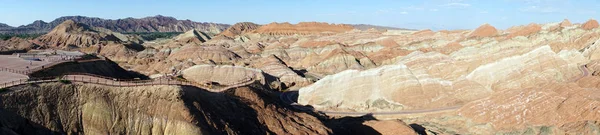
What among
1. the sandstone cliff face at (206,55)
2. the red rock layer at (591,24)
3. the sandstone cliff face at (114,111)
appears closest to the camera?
the sandstone cliff face at (114,111)

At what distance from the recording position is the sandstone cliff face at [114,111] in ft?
103

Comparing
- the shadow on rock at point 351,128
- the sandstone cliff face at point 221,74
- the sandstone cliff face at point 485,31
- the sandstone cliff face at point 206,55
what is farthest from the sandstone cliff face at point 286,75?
the sandstone cliff face at point 485,31

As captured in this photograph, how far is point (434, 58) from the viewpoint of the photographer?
273 ft

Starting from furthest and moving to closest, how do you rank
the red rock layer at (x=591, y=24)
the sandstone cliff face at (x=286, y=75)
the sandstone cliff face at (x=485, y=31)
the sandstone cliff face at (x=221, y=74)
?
1. the sandstone cliff face at (x=485, y=31)
2. the red rock layer at (x=591, y=24)
3. the sandstone cliff face at (x=286, y=75)
4. the sandstone cliff face at (x=221, y=74)

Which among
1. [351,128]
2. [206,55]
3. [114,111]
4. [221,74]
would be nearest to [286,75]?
[221,74]

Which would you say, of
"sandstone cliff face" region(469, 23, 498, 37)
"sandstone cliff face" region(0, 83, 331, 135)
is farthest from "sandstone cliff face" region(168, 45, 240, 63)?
"sandstone cliff face" region(0, 83, 331, 135)

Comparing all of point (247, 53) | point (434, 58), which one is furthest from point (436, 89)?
point (247, 53)

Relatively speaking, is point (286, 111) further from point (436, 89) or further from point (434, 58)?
point (434, 58)

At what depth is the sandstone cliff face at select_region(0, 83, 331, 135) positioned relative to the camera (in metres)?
31.4

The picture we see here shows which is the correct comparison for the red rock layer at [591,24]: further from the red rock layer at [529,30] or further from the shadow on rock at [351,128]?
the shadow on rock at [351,128]

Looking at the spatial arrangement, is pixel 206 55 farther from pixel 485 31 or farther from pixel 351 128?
pixel 351 128

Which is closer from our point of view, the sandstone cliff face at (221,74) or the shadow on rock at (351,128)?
the shadow on rock at (351,128)

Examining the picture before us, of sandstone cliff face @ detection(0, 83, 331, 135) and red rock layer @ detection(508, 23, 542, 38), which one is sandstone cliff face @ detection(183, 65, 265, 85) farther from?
red rock layer @ detection(508, 23, 542, 38)

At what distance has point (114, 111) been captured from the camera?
3416 cm
